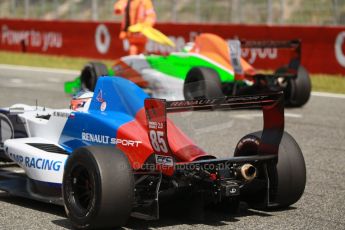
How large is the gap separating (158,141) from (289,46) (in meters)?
7.34

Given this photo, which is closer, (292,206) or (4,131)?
(292,206)

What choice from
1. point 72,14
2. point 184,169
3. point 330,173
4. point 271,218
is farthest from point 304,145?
point 72,14

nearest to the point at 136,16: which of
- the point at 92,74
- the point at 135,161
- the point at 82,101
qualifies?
the point at 92,74

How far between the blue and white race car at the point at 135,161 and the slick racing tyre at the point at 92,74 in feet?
23.3

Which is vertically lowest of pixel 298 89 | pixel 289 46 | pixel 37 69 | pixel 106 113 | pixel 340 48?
pixel 37 69

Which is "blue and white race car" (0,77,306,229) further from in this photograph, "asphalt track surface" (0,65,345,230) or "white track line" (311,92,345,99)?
"white track line" (311,92,345,99)

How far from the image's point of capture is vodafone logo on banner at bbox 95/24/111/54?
22.0m

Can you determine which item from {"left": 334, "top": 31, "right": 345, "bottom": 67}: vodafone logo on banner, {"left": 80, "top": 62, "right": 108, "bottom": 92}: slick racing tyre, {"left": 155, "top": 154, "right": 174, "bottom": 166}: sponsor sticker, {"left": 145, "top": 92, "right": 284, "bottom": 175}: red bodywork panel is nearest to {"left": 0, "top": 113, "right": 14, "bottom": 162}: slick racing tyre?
{"left": 145, "top": 92, "right": 284, "bottom": 175}: red bodywork panel

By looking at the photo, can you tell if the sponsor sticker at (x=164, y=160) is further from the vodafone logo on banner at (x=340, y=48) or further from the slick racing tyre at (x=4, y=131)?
the vodafone logo on banner at (x=340, y=48)

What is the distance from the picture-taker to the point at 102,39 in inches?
874

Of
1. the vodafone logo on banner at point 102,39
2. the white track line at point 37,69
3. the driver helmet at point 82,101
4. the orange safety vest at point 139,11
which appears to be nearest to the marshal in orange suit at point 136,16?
the orange safety vest at point 139,11

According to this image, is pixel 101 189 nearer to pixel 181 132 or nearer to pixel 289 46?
pixel 181 132

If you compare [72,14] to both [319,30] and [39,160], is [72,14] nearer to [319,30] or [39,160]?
[319,30]

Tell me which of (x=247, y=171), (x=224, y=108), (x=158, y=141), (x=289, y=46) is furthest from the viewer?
(x=289, y=46)
